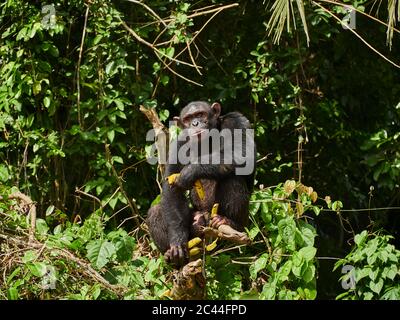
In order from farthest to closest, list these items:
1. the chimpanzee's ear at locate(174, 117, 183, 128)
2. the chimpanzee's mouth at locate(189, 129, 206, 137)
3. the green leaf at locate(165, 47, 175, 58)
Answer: the green leaf at locate(165, 47, 175, 58) → the chimpanzee's ear at locate(174, 117, 183, 128) → the chimpanzee's mouth at locate(189, 129, 206, 137)

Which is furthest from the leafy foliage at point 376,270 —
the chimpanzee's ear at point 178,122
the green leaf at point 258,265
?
the chimpanzee's ear at point 178,122

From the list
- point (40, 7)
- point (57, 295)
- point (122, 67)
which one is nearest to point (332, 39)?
point (122, 67)

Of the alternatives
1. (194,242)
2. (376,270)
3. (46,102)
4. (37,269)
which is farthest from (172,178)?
(46,102)

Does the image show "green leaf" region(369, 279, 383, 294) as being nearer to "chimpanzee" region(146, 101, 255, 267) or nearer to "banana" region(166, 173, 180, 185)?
"chimpanzee" region(146, 101, 255, 267)

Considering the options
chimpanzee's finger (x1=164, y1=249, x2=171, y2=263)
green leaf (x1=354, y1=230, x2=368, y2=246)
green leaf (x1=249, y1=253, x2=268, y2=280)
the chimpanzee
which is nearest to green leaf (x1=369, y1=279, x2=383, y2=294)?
green leaf (x1=354, y1=230, x2=368, y2=246)

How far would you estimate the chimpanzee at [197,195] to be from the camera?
704 centimetres

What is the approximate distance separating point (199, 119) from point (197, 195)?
66 centimetres

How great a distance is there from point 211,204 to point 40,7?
337 centimetres

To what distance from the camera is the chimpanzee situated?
7043 mm

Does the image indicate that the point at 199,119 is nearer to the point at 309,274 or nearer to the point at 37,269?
the point at 309,274

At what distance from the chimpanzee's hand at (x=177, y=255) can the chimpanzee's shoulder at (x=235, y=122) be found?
120 centimetres

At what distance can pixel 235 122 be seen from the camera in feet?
24.9

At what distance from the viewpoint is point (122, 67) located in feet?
30.0

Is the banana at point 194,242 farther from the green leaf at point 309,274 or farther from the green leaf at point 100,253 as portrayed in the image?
the green leaf at point 309,274
